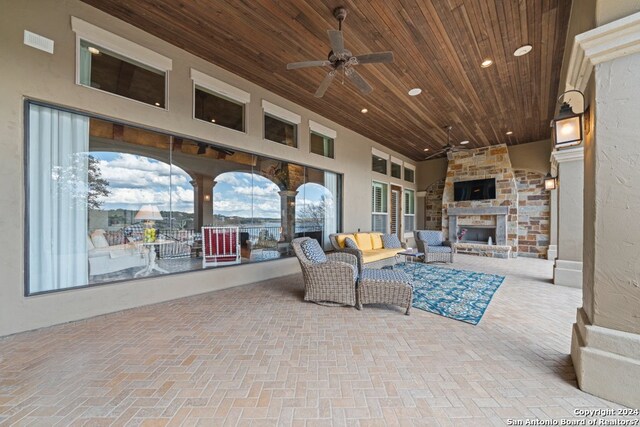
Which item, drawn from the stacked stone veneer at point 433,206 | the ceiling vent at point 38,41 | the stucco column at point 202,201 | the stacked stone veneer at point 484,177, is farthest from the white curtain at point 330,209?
the stacked stone veneer at point 433,206

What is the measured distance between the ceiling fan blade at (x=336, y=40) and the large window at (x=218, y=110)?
92.3 inches

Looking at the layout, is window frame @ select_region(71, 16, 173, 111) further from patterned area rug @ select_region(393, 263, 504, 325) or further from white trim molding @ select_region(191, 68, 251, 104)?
patterned area rug @ select_region(393, 263, 504, 325)

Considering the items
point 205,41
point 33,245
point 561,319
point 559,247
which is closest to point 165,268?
point 33,245

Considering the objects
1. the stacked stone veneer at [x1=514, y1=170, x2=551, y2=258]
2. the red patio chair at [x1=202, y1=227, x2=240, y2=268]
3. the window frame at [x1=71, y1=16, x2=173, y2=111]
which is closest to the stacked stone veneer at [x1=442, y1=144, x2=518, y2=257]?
the stacked stone veneer at [x1=514, y1=170, x2=551, y2=258]

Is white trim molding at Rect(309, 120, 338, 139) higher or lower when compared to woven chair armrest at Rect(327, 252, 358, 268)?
higher

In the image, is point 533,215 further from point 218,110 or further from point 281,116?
point 218,110

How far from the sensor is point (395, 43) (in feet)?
11.2

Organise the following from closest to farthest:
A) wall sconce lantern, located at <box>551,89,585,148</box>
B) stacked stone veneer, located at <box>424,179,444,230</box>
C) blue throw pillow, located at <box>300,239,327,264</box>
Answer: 1. wall sconce lantern, located at <box>551,89,585,148</box>
2. blue throw pillow, located at <box>300,239,327,264</box>
3. stacked stone veneer, located at <box>424,179,444,230</box>

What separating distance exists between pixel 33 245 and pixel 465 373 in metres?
4.48

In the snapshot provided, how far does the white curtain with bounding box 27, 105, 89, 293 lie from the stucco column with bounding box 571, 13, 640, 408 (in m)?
4.96

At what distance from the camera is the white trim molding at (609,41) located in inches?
61.7

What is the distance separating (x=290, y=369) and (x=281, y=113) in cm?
455

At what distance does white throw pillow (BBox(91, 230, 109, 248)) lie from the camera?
3176mm

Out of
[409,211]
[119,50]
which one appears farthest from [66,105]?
[409,211]
